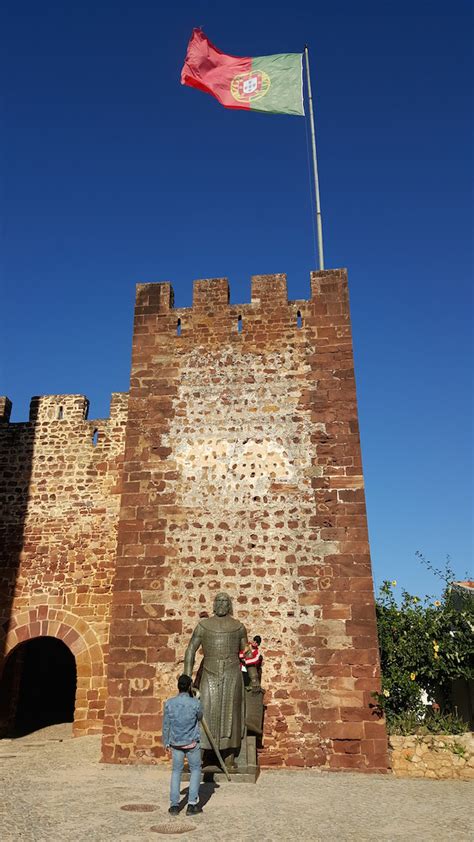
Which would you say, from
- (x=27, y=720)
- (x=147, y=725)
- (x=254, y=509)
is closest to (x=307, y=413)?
(x=254, y=509)

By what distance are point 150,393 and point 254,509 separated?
281cm

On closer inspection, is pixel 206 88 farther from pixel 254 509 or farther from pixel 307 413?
pixel 254 509

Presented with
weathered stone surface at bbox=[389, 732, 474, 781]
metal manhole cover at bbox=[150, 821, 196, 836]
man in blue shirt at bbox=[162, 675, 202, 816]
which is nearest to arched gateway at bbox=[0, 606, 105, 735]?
weathered stone surface at bbox=[389, 732, 474, 781]

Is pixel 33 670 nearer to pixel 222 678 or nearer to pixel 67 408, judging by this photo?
pixel 67 408

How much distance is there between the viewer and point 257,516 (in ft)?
31.8

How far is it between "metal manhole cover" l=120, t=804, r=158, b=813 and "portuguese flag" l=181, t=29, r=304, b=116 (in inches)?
482

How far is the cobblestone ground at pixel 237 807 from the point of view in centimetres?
507

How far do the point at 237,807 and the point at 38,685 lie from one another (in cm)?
1148

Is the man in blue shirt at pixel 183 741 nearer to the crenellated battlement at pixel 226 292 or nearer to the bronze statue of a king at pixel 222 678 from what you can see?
the bronze statue of a king at pixel 222 678

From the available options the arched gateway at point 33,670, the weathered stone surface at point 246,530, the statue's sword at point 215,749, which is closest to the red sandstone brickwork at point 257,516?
the weathered stone surface at point 246,530

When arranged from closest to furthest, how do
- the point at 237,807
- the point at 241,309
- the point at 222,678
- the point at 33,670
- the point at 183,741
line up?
the point at 183,741, the point at 237,807, the point at 222,678, the point at 241,309, the point at 33,670

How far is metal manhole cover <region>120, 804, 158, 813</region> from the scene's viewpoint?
5730 mm

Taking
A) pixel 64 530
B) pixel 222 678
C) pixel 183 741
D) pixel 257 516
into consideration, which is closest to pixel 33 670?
pixel 64 530

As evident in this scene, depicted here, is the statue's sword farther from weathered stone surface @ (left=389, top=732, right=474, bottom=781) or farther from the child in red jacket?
weathered stone surface @ (left=389, top=732, right=474, bottom=781)
